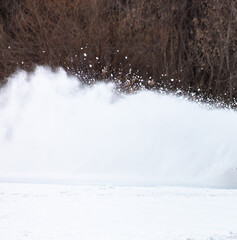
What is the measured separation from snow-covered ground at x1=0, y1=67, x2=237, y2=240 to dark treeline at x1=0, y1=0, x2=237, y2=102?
4070 millimetres

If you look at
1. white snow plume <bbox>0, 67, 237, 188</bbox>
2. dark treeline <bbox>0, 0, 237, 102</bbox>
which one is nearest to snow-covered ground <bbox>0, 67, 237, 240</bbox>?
white snow plume <bbox>0, 67, 237, 188</bbox>

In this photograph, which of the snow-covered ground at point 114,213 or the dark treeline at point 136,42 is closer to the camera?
the snow-covered ground at point 114,213

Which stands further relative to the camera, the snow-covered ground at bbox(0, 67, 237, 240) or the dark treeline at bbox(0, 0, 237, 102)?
the dark treeline at bbox(0, 0, 237, 102)

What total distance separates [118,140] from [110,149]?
200 mm

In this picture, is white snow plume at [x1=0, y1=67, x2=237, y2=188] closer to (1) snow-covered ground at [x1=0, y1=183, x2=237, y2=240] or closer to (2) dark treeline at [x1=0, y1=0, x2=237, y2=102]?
(1) snow-covered ground at [x1=0, y1=183, x2=237, y2=240]

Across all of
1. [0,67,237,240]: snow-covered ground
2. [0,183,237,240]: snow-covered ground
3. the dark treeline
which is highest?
the dark treeline

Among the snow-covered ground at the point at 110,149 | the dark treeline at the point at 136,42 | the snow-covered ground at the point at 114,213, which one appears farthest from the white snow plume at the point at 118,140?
the dark treeline at the point at 136,42

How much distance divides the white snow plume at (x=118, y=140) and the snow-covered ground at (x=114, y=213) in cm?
128

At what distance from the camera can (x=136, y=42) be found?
53.1 feet

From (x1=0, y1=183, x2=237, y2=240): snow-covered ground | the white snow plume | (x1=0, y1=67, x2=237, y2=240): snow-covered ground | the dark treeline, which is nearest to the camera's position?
(x1=0, y1=183, x2=237, y2=240): snow-covered ground

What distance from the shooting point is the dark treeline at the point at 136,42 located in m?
16.1

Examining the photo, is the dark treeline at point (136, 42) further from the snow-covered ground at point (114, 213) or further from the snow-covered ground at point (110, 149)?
the snow-covered ground at point (114, 213)

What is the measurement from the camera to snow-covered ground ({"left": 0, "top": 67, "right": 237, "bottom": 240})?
7750mm

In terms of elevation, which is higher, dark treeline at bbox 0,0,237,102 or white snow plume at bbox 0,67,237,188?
dark treeline at bbox 0,0,237,102
